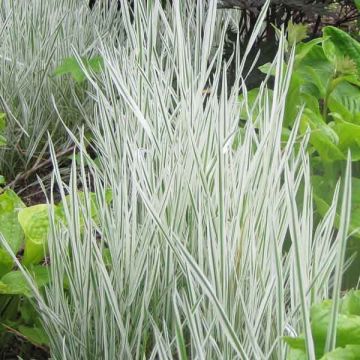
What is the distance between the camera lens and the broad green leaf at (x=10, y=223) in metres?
1.25

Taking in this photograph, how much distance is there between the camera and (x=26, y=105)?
2066 millimetres

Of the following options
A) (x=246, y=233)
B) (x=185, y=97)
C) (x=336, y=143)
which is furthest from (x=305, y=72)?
(x=246, y=233)

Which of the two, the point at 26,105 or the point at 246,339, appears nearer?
the point at 246,339

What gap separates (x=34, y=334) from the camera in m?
1.18

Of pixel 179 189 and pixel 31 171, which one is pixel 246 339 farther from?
pixel 31 171

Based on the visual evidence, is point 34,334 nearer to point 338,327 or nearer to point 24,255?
point 24,255

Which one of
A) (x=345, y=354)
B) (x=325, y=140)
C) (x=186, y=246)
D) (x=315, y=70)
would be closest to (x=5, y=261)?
(x=186, y=246)

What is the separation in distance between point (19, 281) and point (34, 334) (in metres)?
0.11

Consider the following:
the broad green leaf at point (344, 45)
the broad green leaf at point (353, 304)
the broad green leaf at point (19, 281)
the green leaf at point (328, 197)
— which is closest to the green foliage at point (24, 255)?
the broad green leaf at point (19, 281)

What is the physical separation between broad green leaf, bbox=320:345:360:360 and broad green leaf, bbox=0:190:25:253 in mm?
754

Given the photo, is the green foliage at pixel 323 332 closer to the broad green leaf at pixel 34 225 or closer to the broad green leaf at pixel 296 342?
the broad green leaf at pixel 296 342

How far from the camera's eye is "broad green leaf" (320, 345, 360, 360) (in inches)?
24.5

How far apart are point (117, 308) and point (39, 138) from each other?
1.14m

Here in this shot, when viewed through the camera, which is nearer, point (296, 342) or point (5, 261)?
point (296, 342)
